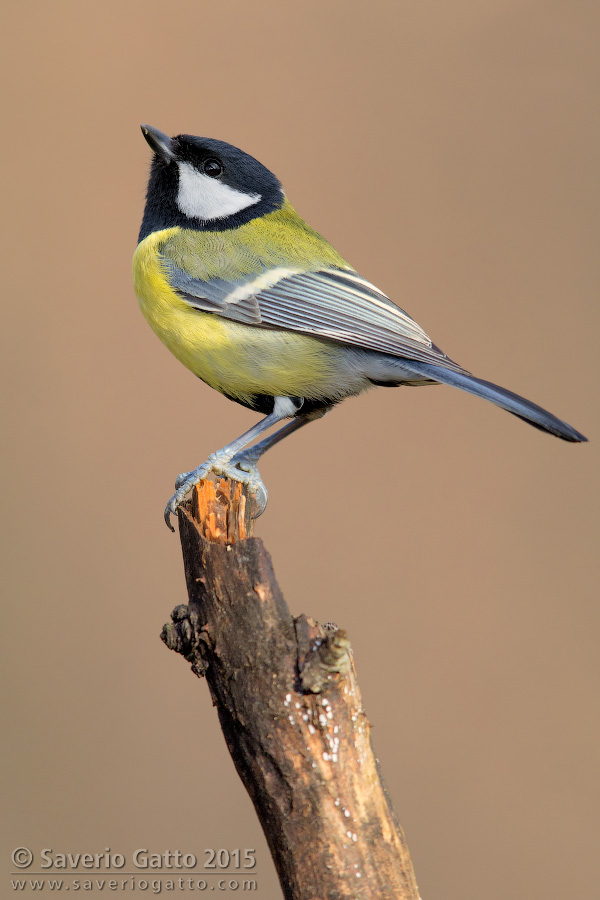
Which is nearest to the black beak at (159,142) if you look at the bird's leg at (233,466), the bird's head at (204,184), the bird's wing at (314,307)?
the bird's head at (204,184)

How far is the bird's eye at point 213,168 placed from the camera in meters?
2.35

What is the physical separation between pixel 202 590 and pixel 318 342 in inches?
32.2

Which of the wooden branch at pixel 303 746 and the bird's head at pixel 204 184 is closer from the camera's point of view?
the wooden branch at pixel 303 746

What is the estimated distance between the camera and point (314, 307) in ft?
7.00

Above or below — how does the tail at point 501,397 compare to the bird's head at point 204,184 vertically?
below

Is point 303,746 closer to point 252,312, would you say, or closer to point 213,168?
point 252,312

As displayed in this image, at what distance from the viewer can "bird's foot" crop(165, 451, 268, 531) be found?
204 centimetres

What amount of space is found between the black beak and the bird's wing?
41cm

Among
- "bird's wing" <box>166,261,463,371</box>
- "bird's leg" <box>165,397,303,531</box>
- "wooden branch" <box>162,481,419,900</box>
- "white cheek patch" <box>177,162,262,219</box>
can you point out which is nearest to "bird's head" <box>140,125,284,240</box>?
"white cheek patch" <box>177,162,262,219</box>

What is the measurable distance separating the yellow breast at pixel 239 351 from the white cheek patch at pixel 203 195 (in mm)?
273

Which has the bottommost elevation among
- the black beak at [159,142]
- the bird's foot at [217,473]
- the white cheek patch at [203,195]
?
the bird's foot at [217,473]

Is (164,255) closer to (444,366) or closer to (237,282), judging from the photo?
(237,282)

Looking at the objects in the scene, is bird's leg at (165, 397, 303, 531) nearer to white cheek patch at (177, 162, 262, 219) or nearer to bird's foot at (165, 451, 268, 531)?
bird's foot at (165, 451, 268, 531)

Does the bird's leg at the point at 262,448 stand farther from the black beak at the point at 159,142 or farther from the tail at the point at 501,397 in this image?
the black beak at the point at 159,142
